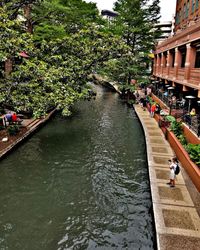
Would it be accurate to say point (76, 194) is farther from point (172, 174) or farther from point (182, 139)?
point (182, 139)

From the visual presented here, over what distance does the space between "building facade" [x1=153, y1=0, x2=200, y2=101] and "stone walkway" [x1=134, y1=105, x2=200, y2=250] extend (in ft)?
24.4

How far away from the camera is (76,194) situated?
1187 centimetres

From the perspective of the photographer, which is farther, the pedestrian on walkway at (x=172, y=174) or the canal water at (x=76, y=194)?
the pedestrian on walkway at (x=172, y=174)

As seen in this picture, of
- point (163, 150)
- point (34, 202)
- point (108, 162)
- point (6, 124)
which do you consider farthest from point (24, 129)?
point (163, 150)

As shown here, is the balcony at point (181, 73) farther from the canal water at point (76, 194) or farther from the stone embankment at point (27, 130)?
the stone embankment at point (27, 130)

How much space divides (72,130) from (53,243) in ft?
47.5

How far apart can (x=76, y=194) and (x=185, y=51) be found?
22.0 metres

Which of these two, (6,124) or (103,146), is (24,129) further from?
(103,146)

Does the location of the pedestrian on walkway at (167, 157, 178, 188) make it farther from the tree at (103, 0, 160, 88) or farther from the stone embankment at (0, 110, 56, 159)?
the tree at (103, 0, 160, 88)

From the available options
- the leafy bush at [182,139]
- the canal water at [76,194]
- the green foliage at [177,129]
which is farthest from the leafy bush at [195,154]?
the green foliage at [177,129]

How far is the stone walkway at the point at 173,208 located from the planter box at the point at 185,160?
31 cm

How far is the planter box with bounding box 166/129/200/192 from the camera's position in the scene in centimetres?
1195

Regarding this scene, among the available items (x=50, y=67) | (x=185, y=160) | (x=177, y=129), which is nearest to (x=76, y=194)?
(x=185, y=160)

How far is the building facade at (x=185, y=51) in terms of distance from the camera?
20.3 metres
